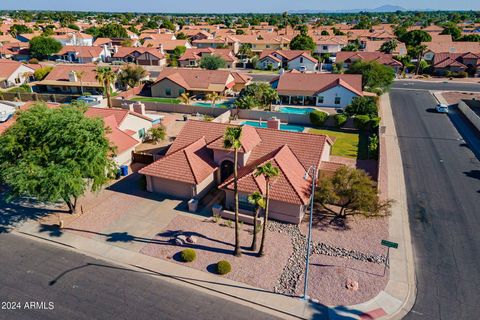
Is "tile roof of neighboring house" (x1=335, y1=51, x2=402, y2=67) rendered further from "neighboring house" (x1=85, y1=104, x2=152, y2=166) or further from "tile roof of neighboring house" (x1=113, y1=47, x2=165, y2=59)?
"neighboring house" (x1=85, y1=104, x2=152, y2=166)

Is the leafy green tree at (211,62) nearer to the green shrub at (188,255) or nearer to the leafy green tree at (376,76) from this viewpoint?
the leafy green tree at (376,76)

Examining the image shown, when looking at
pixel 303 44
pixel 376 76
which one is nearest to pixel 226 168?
pixel 376 76

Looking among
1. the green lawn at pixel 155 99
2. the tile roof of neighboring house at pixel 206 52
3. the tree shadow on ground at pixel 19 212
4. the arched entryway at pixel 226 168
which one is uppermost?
the tile roof of neighboring house at pixel 206 52

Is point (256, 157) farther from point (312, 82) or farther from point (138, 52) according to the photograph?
point (138, 52)

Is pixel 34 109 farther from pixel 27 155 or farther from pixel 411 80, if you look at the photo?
pixel 411 80

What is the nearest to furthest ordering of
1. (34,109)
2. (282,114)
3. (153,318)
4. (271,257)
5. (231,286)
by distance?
(153,318) → (231,286) → (271,257) → (34,109) → (282,114)

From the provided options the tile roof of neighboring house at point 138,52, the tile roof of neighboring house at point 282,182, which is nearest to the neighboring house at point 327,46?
the tile roof of neighboring house at point 138,52

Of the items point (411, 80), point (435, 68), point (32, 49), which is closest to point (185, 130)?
point (411, 80)
